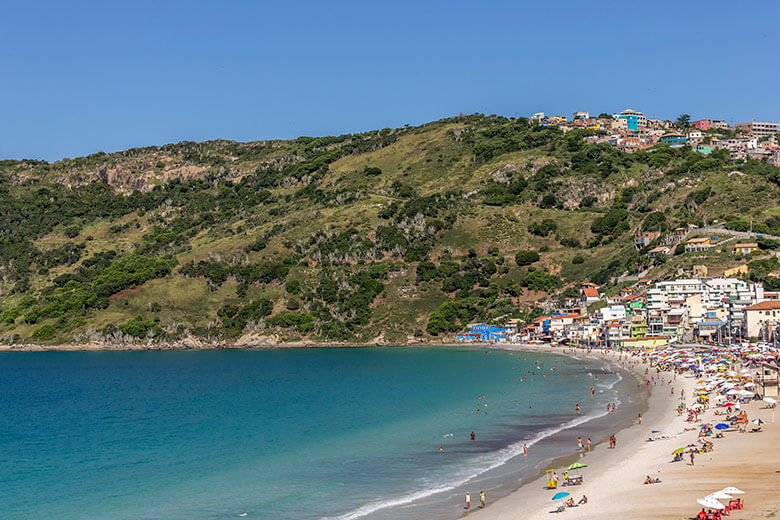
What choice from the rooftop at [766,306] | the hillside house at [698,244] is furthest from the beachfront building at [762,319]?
the hillside house at [698,244]

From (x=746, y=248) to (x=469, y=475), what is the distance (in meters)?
106

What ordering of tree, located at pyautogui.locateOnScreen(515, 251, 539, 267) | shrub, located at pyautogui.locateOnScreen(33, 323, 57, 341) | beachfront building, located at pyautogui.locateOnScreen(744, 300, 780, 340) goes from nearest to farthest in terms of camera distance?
beachfront building, located at pyautogui.locateOnScreen(744, 300, 780, 340)
shrub, located at pyautogui.locateOnScreen(33, 323, 57, 341)
tree, located at pyautogui.locateOnScreen(515, 251, 539, 267)

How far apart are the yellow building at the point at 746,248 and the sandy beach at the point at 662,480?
283 ft

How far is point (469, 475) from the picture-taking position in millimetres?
39000

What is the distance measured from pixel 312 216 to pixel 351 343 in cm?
5237

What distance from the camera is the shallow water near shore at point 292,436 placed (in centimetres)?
3619

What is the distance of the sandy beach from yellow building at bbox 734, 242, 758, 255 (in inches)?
3398

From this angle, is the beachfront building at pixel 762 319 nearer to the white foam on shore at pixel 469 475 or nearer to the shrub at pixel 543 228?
the white foam on shore at pixel 469 475

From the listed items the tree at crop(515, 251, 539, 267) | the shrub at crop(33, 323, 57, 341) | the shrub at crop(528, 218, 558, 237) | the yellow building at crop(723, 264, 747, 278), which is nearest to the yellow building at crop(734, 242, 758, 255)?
the yellow building at crop(723, 264, 747, 278)

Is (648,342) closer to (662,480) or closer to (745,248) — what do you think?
(745,248)

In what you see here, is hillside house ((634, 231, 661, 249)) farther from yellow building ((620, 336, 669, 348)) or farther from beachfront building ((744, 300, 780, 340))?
beachfront building ((744, 300, 780, 340))

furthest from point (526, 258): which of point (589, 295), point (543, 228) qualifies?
point (589, 295)

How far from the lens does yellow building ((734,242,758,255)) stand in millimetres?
125250

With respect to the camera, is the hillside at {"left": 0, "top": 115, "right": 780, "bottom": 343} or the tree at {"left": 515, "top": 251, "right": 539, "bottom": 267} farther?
the tree at {"left": 515, "top": 251, "right": 539, "bottom": 267}
